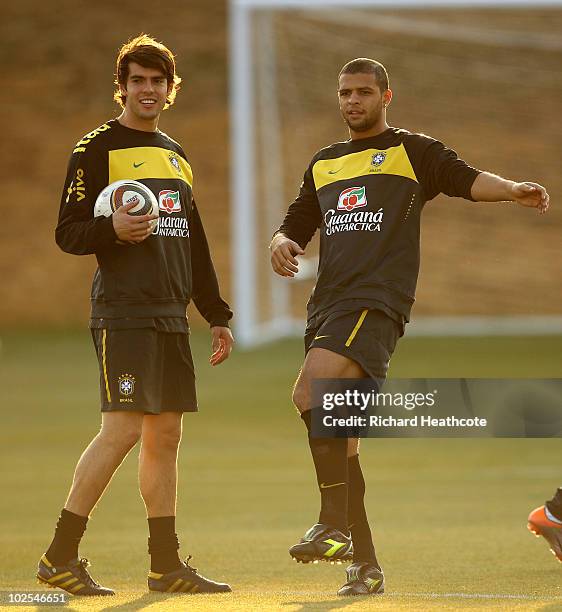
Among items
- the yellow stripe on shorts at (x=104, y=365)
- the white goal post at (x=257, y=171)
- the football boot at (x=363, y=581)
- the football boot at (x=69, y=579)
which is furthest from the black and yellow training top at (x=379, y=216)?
the white goal post at (x=257, y=171)

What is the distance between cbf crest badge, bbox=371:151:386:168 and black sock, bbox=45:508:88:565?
1570mm

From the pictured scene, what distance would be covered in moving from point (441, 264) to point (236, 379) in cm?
761

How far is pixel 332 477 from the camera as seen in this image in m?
Answer: 4.74

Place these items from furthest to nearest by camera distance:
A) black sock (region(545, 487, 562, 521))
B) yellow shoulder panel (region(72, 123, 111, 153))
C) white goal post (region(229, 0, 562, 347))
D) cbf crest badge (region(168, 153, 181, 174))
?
white goal post (region(229, 0, 562, 347)) → black sock (region(545, 487, 562, 521)) → cbf crest badge (region(168, 153, 181, 174)) → yellow shoulder panel (region(72, 123, 111, 153))

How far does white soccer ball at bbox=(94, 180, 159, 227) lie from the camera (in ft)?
15.8

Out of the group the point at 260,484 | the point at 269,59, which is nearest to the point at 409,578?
the point at 260,484

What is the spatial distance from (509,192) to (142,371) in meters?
1.37

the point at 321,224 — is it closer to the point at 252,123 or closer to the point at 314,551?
the point at 314,551

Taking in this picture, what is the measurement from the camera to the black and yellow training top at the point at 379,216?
4.77 m

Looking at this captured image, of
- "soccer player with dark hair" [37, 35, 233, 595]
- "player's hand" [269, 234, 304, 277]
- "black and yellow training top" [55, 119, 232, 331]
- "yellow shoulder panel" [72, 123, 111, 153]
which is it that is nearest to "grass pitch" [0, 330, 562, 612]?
"soccer player with dark hair" [37, 35, 233, 595]

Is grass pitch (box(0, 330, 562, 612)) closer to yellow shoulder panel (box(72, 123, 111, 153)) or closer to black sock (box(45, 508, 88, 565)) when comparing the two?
black sock (box(45, 508, 88, 565))

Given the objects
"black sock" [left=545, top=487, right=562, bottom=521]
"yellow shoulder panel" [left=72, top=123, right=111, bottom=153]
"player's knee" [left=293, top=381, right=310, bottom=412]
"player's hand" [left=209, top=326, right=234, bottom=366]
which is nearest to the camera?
"player's knee" [left=293, top=381, right=310, bottom=412]

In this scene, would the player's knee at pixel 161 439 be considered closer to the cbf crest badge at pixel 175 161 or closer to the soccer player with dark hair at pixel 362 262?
the soccer player with dark hair at pixel 362 262

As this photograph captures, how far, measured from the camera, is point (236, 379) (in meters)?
15.4
